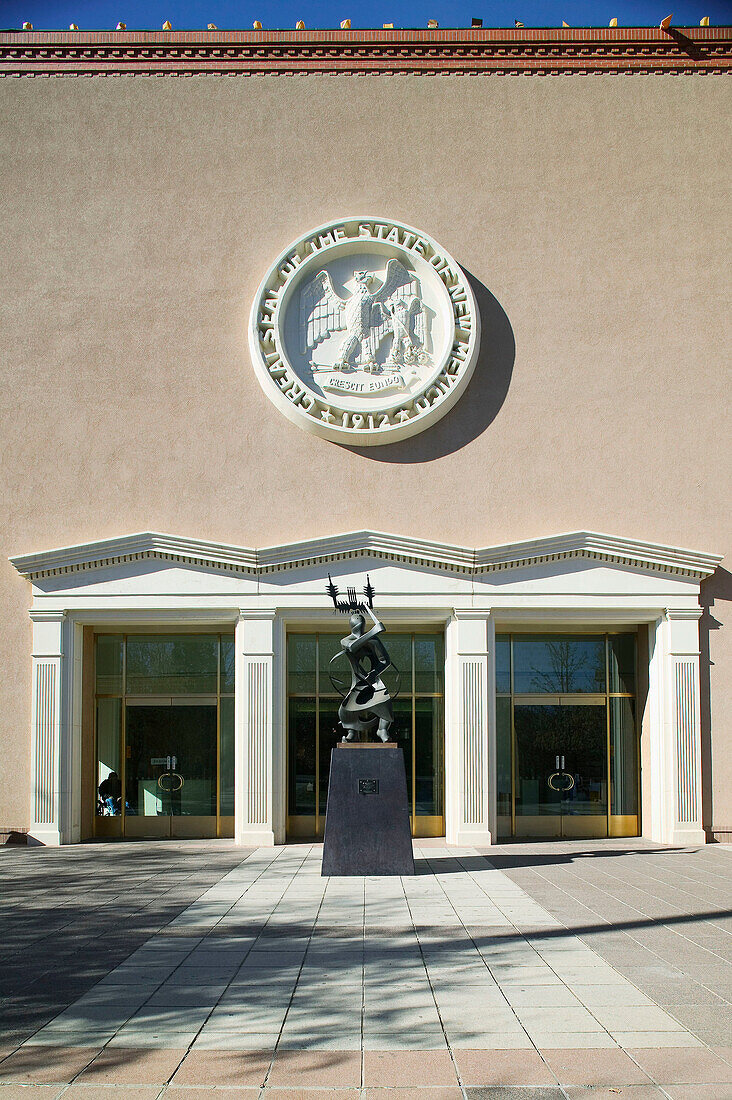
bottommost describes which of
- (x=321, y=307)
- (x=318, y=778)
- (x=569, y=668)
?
(x=318, y=778)

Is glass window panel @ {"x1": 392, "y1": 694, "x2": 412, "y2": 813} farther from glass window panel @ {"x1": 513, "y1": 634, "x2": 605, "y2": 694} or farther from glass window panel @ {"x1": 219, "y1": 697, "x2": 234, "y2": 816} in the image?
glass window panel @ {"x1": 219, "y1": 697, "x2": 234, "y2": 816}

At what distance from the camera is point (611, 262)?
18875 millimetres

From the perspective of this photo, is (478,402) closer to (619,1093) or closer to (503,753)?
(503,753)

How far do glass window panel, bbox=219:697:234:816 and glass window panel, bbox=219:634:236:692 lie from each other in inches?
12.3

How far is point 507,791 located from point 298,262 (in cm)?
1047

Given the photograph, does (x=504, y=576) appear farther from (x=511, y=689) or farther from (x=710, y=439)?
(x=710, y=439)

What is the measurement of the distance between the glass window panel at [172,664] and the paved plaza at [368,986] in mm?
5194

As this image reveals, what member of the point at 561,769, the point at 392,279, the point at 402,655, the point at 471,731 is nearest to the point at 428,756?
the point at 471,731

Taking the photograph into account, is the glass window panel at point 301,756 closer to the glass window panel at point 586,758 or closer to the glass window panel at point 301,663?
the glass window panel at point 301,663

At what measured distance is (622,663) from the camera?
19125mm

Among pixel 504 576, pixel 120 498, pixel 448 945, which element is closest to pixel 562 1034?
pixel 448 945

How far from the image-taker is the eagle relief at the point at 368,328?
736 inches

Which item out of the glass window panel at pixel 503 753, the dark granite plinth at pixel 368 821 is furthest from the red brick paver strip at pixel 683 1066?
the glass window panel at pixel 503 753

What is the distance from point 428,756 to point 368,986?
10776 millimetres
